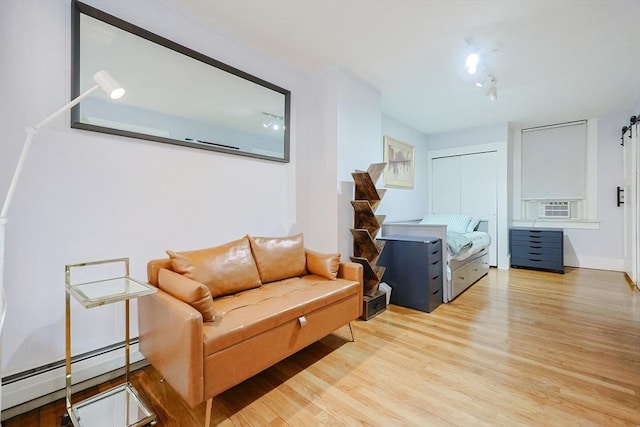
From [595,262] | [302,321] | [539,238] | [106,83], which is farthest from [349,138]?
[595,262]

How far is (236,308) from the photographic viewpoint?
1.74 meters

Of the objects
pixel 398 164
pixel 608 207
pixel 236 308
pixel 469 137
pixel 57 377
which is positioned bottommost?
pixel 57 377

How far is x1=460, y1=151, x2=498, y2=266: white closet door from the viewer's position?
194 inches

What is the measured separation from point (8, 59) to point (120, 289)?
53.4 inches

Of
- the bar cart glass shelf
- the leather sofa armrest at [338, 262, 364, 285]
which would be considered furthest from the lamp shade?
the leather sofa armrest at [338, 262, 364, 285]

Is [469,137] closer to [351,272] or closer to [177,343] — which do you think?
[351,272]

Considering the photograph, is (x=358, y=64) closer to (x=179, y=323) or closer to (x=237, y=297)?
(x=237, y=297)

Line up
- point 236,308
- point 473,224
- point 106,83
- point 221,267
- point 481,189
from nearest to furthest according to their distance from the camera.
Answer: point 106,83
point 236,308
point 221,267
point 473,224
point 481,189

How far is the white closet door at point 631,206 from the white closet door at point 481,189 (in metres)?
1.61

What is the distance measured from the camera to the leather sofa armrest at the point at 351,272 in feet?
7.78

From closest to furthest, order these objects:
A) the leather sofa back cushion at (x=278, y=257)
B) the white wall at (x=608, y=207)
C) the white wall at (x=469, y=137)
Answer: the leather sofa back cushion at (x=278, y=257)
the white wall at (x=608, y=207)
the white wall at (x=469, y=137)

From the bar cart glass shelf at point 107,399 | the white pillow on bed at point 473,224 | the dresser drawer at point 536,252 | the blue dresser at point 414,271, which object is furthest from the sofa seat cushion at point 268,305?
the dresser drawer at point 536,252

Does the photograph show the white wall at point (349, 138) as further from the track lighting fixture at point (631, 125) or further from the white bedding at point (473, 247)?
the track lighting fixture at point (631, 125)

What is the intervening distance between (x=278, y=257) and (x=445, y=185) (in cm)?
424
